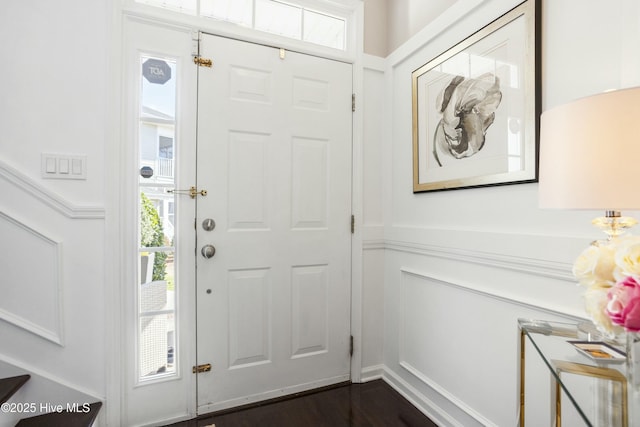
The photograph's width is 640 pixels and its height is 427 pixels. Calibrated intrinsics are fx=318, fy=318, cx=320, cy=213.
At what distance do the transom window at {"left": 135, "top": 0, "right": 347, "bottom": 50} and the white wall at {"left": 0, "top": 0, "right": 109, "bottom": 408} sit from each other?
0.45 metres

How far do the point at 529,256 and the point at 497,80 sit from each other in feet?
2.55

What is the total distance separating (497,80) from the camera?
4.65 feet

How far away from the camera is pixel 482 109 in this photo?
1495 millimetres

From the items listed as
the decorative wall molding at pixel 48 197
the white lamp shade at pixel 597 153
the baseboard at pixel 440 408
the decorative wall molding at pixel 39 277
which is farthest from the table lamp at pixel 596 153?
the decorative wall molding at pixel 39 277

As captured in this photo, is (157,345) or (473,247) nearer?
(473,247)

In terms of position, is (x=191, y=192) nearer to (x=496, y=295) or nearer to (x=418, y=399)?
(x=496, y=295)

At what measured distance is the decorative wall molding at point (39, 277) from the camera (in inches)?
58.1

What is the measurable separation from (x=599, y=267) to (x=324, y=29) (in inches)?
79.0

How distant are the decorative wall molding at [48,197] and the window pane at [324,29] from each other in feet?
5.21

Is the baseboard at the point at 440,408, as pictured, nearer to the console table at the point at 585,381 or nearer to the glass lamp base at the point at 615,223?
the console table at the point at 585,381

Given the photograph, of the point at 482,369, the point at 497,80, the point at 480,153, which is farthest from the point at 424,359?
the point at 497,80

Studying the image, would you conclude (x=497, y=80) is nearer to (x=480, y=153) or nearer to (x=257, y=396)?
(x=480, y=153)

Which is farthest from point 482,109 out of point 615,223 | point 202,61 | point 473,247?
point 202,61

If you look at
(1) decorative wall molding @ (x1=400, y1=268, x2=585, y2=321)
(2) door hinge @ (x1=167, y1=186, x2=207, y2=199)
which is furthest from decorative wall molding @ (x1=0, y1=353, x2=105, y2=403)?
(1) decorative wall molding @ (x1=400, y1=268, x2=585, y2=321)
